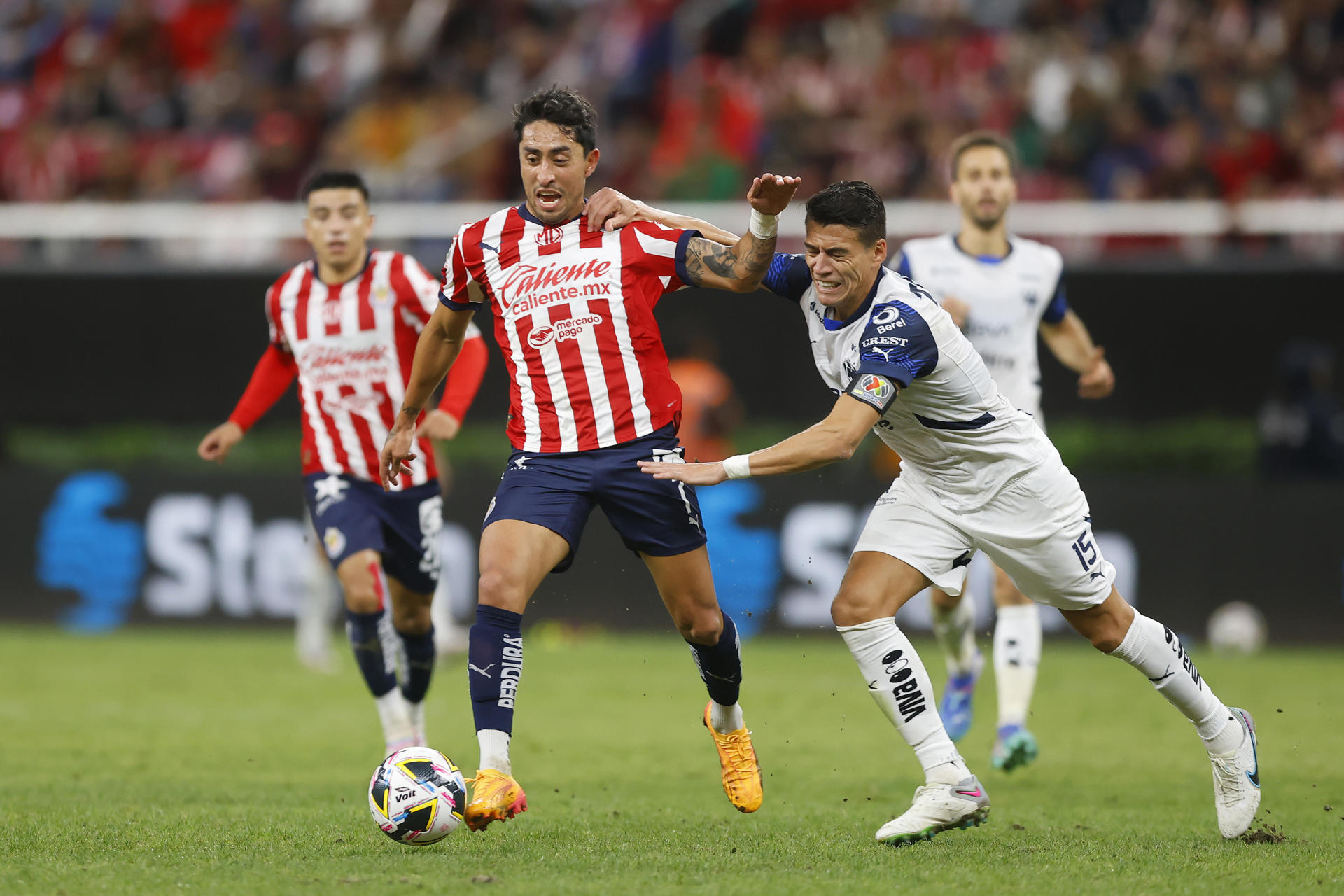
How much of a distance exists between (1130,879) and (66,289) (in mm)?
12744

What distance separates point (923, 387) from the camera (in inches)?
230

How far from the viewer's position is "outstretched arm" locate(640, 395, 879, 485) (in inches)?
211

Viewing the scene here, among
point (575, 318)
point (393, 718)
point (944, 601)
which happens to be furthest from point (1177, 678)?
point (393, 718)

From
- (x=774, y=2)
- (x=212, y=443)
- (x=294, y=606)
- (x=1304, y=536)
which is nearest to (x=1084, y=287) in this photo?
(x=1304, y=536)

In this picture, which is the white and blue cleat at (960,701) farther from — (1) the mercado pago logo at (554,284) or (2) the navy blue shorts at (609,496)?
(1) the mercado pago logo at (554,284)

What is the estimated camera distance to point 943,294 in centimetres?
807

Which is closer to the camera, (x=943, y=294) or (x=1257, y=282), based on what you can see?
(x=943, y=294)

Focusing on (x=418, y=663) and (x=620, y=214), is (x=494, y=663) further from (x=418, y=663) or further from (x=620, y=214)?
(x=418, y=663)

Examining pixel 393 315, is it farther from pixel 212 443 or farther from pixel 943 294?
pixel 943 294

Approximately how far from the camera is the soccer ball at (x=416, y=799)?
5.50 meters

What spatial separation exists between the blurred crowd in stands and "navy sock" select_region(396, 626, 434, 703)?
772cm

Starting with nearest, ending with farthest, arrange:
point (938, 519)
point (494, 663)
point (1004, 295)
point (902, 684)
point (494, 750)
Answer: point (494, 750) < point (494, 663) < point (902, 684) < point (938, 519) < point (1004, 295)

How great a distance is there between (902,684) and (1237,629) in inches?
308

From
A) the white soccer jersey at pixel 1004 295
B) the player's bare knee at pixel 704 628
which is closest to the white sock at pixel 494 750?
the player's bare knee at pixel 704 628
